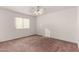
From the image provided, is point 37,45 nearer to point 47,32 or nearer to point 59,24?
point 47,32

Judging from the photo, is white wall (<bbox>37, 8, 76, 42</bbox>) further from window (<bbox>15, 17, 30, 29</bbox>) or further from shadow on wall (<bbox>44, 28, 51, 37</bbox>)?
window (<bbox>15, 17, 30, 29</bbox>)

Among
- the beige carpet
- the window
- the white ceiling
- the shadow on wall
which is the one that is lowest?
the beige carpet

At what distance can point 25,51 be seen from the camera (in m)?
1.50

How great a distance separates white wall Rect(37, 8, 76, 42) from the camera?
57.4 inches

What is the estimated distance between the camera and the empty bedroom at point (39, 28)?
4.76 feet

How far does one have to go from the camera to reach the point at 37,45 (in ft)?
4.95

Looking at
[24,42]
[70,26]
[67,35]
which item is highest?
[70,26]

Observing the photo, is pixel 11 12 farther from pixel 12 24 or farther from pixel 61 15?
pixel 61 15

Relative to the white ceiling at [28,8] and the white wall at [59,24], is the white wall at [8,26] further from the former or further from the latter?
the white wall at [59,24]

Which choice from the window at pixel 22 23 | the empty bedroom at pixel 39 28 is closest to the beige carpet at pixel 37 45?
the empty bedroom at pixel 39 28

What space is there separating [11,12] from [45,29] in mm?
634

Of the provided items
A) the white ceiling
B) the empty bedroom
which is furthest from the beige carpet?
the white ceiling

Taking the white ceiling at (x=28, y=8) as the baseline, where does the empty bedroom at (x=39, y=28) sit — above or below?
below
